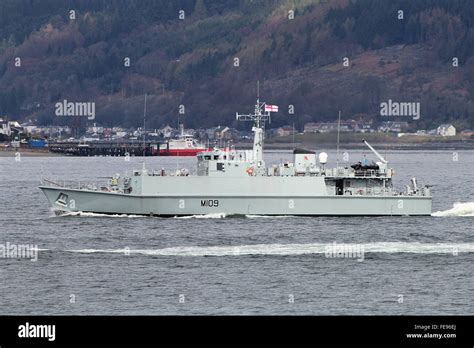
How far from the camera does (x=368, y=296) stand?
151 feet

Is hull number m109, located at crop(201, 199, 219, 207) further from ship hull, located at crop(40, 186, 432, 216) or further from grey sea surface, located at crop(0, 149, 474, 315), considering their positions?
grey sea surface, located at crop(0, 149, 474, 315)

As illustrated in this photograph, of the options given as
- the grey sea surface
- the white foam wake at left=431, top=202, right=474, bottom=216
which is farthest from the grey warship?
the white foam wake at left=431, top=202, right=474, bottom=216

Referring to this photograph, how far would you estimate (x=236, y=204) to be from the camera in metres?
74.9

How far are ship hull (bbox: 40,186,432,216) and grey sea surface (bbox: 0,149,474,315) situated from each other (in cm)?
63

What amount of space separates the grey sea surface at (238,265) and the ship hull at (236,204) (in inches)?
24.6

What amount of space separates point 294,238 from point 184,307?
78.6ft

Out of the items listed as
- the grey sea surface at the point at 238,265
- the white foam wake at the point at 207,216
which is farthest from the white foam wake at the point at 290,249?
the white foam wake at the point at 207,216

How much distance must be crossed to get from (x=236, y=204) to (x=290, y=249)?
1395 centimetres

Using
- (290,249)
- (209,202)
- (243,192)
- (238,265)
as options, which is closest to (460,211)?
(243,192)

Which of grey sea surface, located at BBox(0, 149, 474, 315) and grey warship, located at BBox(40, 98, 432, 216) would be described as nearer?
grey sea surface, located at BBox(0, 149, 474, 315)

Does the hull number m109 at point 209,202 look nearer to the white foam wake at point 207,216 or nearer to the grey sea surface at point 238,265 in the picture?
the white foam wake at point 207,216

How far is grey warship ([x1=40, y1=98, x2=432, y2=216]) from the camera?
245 feet
